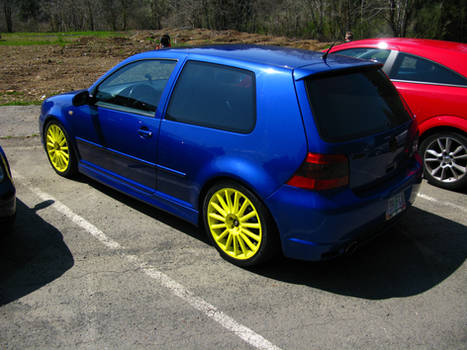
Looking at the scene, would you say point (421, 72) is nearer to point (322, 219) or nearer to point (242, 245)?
point (322, 219)

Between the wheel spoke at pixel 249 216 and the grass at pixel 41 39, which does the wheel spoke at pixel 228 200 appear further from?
the grass at pixel 41 39

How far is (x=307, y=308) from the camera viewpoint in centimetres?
332

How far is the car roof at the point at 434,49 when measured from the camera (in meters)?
5.52

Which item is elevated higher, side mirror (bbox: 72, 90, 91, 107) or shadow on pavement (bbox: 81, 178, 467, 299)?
side mirror (bbox: 72, 90, 91, 107)

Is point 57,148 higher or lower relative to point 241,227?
higher

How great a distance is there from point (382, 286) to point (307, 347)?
1013 mm

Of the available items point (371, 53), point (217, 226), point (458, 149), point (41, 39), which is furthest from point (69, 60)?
point (217, 226)

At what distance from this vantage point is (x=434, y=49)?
5785 millimetres

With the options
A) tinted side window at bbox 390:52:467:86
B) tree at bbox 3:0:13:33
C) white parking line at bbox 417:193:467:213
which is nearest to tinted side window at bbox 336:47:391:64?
tinted side window at bbox 390:52:467:86

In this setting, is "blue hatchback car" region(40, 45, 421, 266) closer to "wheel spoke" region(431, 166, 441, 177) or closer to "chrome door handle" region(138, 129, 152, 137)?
"chrome door handle" region(138, 129, 152, 137)

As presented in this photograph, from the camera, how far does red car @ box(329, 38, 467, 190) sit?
5.45 metres

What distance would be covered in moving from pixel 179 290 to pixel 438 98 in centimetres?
403

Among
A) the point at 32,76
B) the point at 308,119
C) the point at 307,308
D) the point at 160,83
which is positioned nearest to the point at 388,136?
the point at 308,119

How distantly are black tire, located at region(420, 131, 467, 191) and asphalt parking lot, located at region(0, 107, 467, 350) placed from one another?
804mm
